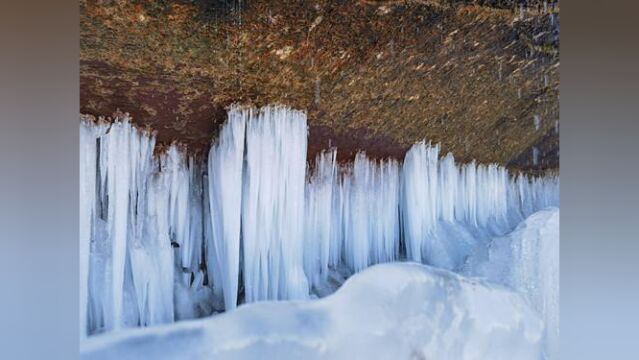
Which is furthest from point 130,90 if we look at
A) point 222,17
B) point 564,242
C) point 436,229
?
point 564,242

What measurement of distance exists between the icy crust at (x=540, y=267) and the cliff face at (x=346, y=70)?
21cm

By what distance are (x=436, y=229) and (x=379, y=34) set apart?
671 mm

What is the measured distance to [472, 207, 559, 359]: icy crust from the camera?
216 centimetres

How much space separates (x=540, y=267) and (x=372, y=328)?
652 millimetres

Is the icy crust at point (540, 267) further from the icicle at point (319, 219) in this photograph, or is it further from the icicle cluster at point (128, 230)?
the icicle cluster at point (128, 230)

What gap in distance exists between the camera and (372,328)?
6.56 feet

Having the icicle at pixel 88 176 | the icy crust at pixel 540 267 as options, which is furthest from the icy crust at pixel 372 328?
the icicle at pixel 88 176

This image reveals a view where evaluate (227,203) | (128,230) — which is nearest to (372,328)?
(227,203)

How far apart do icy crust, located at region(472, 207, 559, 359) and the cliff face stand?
0.70 ft

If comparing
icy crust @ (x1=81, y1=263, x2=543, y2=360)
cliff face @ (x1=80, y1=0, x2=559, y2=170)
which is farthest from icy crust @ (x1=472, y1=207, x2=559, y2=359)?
cliff face @ (x1=80, y1=0, x2=559, y2=170)

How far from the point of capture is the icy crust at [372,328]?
1.85 metres

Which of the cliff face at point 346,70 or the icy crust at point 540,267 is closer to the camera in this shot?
the cliff face at point 346,70

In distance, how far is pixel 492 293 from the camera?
6.97 ft

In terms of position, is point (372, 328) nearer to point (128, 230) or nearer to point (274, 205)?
point (274, 205)
